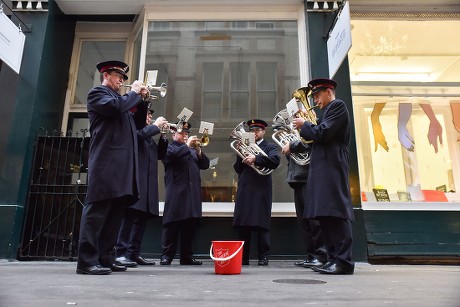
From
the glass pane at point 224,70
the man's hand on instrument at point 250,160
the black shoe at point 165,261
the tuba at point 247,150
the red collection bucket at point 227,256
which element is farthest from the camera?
the glass pane at point 224,70

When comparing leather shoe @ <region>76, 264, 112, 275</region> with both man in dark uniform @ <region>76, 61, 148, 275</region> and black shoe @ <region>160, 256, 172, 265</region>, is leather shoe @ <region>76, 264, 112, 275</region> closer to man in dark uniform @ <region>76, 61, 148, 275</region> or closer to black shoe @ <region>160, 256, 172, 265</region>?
man in dark uniform @ <region>76, 61, 148, 275</region>

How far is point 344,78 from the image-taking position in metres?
7.09

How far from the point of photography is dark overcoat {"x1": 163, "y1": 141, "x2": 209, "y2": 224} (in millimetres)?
5266

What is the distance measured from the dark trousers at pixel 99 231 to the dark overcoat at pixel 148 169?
2.97 ft

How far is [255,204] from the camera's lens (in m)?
5.46

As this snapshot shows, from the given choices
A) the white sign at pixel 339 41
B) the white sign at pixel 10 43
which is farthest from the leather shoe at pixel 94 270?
the white sign at pixel 339 41

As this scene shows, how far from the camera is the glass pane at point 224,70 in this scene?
291 inches

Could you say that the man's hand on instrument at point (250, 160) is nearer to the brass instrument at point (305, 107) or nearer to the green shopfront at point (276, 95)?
the brass instrument at point (305, 107)

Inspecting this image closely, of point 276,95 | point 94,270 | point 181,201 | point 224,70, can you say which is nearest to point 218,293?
point 94,270

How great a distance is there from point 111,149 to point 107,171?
0.24 metres

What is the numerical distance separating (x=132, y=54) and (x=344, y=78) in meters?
4.82

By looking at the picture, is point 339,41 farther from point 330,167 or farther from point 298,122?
point 330,167

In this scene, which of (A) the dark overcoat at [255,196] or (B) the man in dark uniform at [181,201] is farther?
(A) the dark overcoat at [255,196]

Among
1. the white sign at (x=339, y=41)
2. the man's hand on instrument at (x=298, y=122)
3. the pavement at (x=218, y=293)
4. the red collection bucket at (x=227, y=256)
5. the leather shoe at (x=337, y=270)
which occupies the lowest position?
the pavement at (x=218, y=293)
